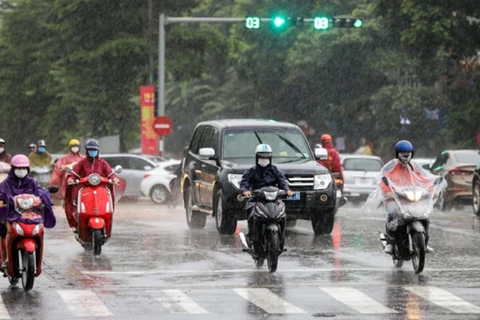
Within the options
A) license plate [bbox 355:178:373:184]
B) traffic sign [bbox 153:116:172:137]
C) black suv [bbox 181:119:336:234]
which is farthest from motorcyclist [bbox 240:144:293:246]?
traffic sign [bbox 153:116:172:137]

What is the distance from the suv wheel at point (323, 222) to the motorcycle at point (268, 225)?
588 cm

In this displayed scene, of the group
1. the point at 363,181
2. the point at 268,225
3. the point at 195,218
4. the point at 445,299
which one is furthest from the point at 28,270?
the point at 363,181

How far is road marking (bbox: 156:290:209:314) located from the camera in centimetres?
1241

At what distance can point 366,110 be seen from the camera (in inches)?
2682

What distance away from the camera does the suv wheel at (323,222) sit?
22266mm

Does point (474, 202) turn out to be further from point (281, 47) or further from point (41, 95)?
point (281, 47)

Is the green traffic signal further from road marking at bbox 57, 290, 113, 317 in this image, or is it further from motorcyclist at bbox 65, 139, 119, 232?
road marking at bbox 57, 290, 113, 317

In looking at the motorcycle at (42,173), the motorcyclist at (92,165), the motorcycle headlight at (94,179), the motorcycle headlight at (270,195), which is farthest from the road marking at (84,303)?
the motorcycle at (42,173)

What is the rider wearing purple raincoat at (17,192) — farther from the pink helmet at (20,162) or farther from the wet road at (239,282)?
the wet road at (239,282)

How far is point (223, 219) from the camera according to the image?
21891 millimetres

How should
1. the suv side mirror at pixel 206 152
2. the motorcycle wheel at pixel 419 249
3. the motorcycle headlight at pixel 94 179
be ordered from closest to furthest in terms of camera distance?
the motorcycle wheel at pixel 419 249 → the motorcycle headlight at pixel 94 179 → the suv side mirror at pixel 206 152

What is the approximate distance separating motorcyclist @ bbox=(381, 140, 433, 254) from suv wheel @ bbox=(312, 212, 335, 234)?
19.4ft

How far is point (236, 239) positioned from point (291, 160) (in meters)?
1.92

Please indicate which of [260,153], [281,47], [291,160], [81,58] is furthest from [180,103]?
[260,153]
